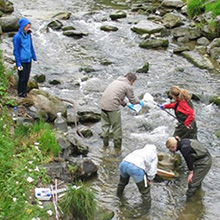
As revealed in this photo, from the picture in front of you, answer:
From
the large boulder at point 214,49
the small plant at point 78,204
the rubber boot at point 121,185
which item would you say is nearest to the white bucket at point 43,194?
the small plant at point 78,204

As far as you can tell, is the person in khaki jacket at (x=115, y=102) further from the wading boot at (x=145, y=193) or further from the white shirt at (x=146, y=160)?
the wading boot at (x=145, y=193)

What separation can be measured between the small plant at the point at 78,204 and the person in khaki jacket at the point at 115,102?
331 cm

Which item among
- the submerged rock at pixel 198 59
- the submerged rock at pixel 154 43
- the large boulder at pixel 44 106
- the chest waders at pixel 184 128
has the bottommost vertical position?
the submerged rock at pixel 154 43

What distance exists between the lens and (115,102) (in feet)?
31.5

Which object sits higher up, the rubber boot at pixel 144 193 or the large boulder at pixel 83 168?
the rubber boot at pixel 144 193

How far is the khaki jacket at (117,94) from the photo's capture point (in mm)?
9484

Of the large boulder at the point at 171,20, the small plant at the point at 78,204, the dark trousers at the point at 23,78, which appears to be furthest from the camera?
the large boulder at the point at 171,20

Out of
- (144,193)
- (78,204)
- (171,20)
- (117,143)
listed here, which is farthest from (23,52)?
(171,20)

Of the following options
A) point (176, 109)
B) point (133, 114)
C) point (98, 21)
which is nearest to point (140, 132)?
point (133, 114)

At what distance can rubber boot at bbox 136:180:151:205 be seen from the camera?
7359 millimetres

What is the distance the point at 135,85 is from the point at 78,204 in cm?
817

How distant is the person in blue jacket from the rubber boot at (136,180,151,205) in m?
4.48

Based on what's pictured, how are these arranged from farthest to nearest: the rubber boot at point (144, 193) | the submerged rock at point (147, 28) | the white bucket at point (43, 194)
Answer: the submerged rock at point (147, 28) < the rubber boot at point (144, 193) < the white bucket at point (43, 194)

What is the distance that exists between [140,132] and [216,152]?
2094 millimetres
